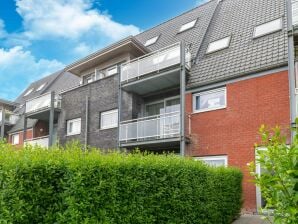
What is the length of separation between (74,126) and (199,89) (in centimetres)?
851

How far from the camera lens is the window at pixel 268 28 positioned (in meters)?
13.2

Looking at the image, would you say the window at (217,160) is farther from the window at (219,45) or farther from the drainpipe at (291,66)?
the window at (219,45)

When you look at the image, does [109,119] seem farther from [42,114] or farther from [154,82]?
[42,114]

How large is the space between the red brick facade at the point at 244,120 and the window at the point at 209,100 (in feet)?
0.84

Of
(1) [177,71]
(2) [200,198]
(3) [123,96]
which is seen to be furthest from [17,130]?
(2) [200,198]

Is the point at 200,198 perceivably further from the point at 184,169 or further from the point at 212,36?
the point at 212,36

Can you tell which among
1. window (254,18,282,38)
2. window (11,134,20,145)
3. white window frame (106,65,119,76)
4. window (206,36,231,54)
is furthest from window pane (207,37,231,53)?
window (11,134,20,145)

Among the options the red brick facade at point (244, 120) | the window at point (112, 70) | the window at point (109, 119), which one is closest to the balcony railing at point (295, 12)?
the red brick facade at point (244, 120)

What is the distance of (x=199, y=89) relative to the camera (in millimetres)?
13703

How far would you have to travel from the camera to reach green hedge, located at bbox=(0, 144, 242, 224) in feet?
13.7

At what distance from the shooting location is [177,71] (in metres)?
13.9

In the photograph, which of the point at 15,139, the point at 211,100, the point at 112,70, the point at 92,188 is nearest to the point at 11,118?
the point at 15,139

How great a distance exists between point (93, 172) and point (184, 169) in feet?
8.95

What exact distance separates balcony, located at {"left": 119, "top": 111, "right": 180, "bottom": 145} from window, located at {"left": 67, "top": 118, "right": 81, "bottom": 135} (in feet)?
13.0
